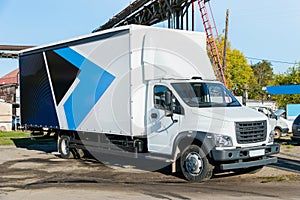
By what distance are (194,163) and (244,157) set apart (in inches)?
46.7

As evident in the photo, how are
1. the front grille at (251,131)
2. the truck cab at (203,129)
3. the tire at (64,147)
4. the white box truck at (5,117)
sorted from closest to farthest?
the truck cab at (203,129), the front grille at (251,131), the tire at (64,147), the white box truck at (5,117)

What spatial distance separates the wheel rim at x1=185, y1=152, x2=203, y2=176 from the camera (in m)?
10.2

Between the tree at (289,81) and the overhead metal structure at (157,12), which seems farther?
the tree at (289,81)

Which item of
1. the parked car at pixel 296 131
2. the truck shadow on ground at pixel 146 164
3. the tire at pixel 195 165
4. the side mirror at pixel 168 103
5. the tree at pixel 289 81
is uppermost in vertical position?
the tree at pixel 289 81

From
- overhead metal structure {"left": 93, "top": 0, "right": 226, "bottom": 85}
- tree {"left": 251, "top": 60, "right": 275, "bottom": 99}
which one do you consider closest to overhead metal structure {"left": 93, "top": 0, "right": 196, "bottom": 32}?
overhead metal structure {"left": 93, "top": 0, "right": 226, "bottom": 85}

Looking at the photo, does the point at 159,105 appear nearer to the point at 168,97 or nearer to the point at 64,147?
the point at 168,97

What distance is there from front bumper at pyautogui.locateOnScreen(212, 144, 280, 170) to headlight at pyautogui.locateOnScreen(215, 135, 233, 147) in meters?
0.17

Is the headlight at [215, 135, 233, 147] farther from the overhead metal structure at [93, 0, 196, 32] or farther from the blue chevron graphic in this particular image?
the overhead metal structure at [93, 0, 196, 32]

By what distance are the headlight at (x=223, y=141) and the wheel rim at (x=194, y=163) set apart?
2.11ft

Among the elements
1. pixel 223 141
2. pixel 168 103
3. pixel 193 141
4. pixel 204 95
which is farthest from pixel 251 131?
pixel 168 103

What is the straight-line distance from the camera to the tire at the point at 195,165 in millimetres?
10133

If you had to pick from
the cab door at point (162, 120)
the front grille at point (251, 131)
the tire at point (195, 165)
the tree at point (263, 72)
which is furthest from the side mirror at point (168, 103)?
the tree at point (263, 72)

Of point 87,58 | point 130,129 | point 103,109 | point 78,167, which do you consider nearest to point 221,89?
point 130,129

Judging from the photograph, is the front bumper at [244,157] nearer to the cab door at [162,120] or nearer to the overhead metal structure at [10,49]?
the cab door at [162,120]
